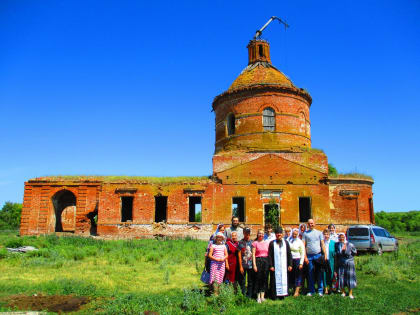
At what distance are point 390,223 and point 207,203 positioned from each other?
3732 cm

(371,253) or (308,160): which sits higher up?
(308,160)

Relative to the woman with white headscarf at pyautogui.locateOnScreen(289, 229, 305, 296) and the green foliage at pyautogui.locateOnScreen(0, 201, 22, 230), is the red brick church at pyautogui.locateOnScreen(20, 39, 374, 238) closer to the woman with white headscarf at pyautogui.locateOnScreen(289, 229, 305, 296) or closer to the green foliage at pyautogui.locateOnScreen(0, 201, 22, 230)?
the woman with white headscarf at pyautogui.locateOnScreen(289, 229, 305, 296)

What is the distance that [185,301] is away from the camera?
668 centimetres

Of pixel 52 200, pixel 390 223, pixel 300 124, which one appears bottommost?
pixel 390 223

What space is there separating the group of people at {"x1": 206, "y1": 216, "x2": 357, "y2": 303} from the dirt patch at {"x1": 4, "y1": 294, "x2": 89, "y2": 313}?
293 centimetres

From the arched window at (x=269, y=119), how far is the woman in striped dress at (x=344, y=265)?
48.9ft

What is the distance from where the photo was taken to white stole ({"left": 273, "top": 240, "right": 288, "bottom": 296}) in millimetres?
7258

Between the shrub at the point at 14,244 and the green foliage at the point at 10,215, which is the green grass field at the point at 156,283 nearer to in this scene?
the shrub at the point at 14,244

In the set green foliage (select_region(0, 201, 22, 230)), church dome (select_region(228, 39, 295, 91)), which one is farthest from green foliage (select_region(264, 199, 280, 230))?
green foliage (select_region(0, 201, 22, 230))

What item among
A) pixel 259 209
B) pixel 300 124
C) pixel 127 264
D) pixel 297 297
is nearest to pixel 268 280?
pixel 297 297

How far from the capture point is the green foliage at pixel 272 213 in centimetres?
1939

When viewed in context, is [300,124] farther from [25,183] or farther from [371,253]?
[25,183]

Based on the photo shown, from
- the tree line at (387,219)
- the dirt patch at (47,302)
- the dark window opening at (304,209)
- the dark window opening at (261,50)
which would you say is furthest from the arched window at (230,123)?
the tree line at (387,219)

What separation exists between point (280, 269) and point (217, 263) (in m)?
1.36
